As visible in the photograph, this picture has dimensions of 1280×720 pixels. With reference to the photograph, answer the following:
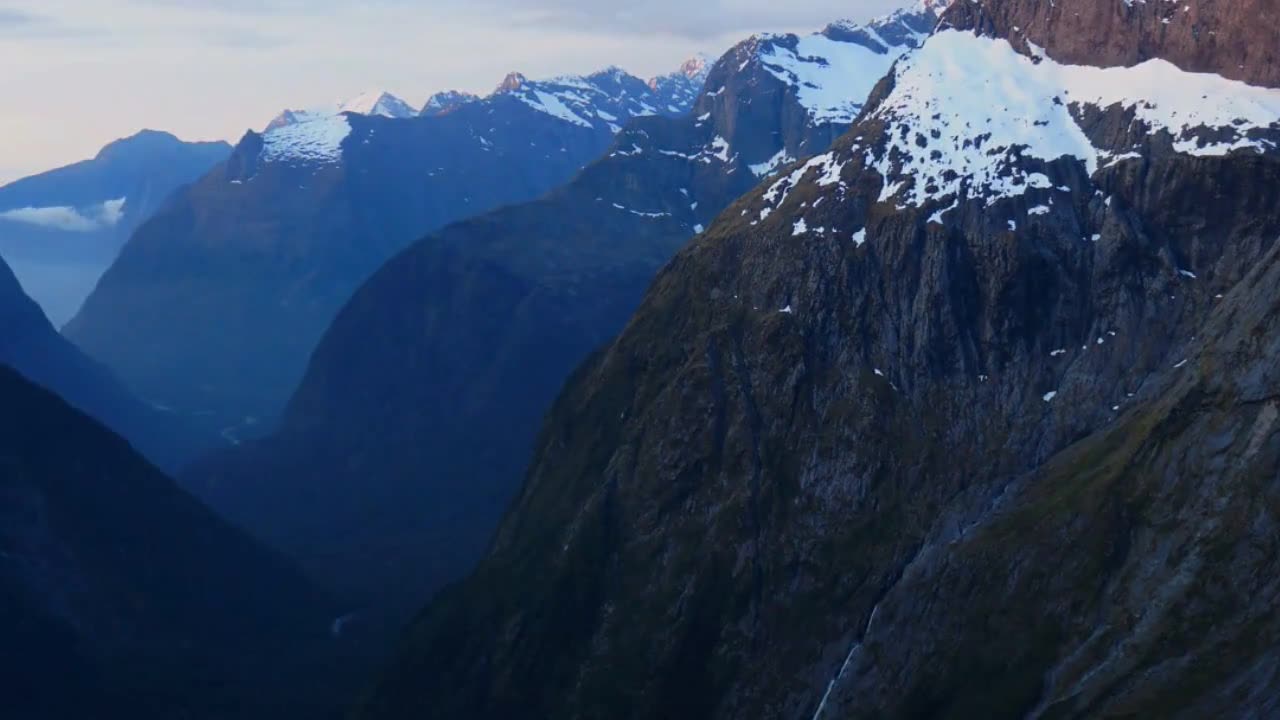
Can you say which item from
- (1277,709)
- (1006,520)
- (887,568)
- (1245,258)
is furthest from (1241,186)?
(1277,709)

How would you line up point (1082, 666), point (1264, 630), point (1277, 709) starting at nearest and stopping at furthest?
point (1277, 709) → point (1264, 630) → point (1082, 666)

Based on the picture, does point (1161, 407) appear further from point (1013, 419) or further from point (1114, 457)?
point (1013, 419)

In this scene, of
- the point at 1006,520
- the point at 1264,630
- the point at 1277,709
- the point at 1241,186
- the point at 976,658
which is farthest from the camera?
the point at 1241,186

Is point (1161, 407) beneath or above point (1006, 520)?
above

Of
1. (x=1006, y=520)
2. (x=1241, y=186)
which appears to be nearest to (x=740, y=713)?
(x=1006, y=520)

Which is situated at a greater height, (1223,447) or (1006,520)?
(1223,447)

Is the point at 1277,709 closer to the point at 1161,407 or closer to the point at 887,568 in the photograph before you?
the point at 1161,407

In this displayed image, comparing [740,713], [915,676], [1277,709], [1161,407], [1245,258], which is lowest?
[740,713]

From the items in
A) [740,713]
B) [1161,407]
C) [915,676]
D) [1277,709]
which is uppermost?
[1161,407]

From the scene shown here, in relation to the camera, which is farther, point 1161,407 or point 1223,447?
point 1161,407
